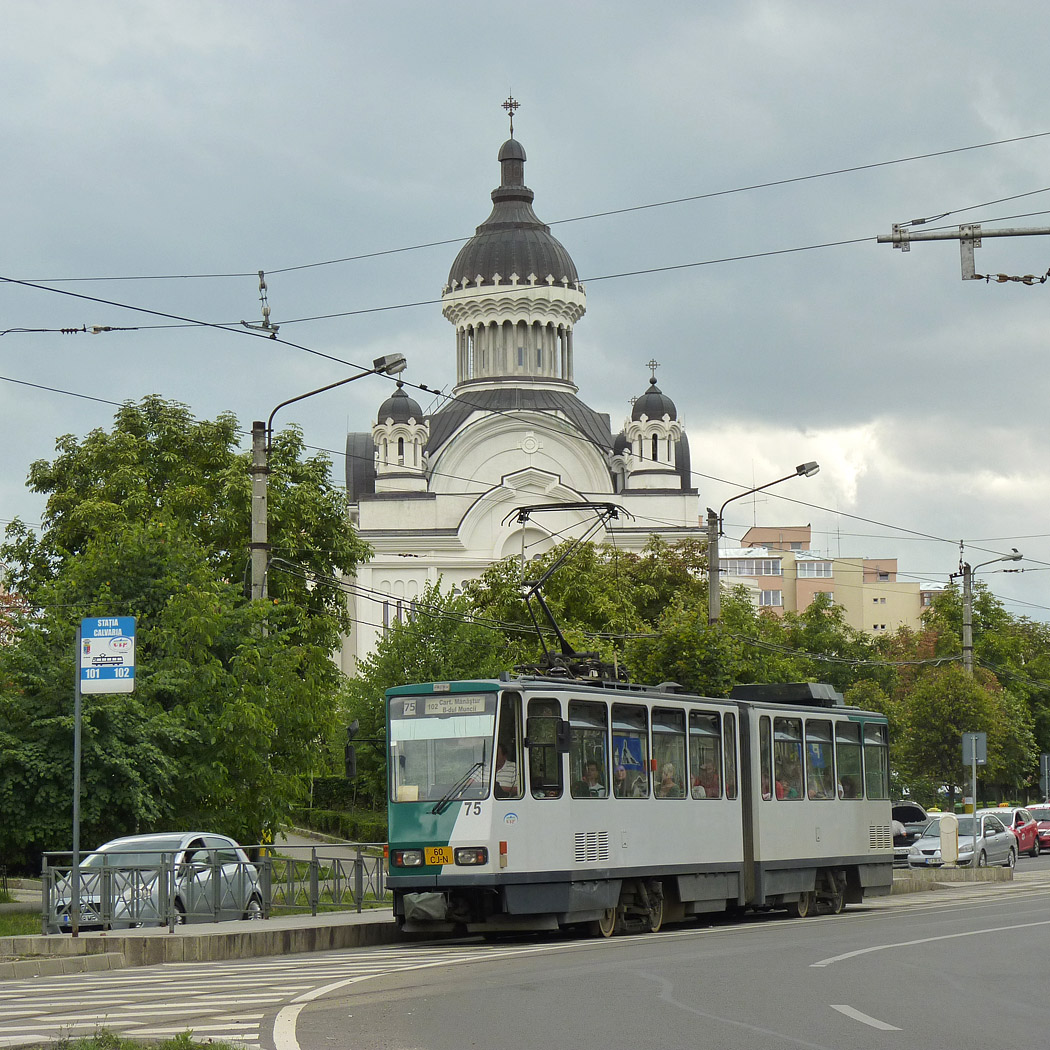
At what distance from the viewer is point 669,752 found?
2164cm

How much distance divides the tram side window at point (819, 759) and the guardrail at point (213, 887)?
6.18 m

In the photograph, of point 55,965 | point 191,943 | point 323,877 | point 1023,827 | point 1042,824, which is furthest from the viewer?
point 1042,824

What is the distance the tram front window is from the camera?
19156 millimetres

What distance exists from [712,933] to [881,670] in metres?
64.3

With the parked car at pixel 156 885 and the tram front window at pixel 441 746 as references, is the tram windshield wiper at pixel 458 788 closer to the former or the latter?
A: the tram front window at pixel 441 746

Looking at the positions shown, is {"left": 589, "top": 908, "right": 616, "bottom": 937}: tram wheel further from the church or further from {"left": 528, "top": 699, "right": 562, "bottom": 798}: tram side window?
the church

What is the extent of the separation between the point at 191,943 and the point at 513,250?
257ft

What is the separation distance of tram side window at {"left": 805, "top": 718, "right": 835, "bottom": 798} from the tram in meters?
0.05

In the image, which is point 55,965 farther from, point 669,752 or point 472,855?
point 669,752

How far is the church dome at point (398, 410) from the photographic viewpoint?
92.4m

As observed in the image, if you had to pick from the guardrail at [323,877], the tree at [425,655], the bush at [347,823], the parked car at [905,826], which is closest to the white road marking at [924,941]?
the guardrail at [323,877]

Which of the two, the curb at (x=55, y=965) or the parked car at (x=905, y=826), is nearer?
the curb at (x=55, y=965)

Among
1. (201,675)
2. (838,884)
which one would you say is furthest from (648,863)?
(201,675)

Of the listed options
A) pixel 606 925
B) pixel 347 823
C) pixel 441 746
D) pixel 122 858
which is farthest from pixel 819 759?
pixel 347 823
